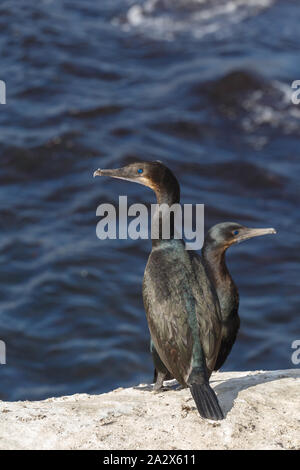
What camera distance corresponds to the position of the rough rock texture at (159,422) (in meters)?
4.91

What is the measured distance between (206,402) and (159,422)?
0.34 metres

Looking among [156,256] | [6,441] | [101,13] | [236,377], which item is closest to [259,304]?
[236,377]

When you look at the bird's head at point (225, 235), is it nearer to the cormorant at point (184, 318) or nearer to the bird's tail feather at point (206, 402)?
the cormorant at point (184, 318)

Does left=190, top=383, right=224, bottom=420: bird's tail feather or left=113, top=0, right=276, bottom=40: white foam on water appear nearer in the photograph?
left=190, top=383, right=224, bottom=420: bird's tail feather

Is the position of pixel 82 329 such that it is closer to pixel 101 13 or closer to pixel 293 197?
pixel 293 197

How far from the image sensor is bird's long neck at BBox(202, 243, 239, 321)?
662cm

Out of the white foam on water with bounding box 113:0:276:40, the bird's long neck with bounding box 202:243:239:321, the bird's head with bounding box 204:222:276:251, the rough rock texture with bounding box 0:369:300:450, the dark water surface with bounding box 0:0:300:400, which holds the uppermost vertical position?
the white foam on water with bounding box 113:0:276:40

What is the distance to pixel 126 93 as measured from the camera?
15.9 metres

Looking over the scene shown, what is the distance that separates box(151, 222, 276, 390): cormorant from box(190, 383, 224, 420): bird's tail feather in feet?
4.30

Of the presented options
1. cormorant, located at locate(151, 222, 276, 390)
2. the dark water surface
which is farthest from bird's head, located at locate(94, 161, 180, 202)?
the dark water surface

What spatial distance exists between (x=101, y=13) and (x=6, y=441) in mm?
14841

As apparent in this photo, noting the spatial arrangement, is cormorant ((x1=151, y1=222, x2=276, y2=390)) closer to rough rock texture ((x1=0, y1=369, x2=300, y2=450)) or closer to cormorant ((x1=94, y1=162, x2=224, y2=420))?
rough rock texture ((x1=0, y1=369, x2=300, y2=450))

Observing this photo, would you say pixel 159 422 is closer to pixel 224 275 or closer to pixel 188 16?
pixel 224 275
